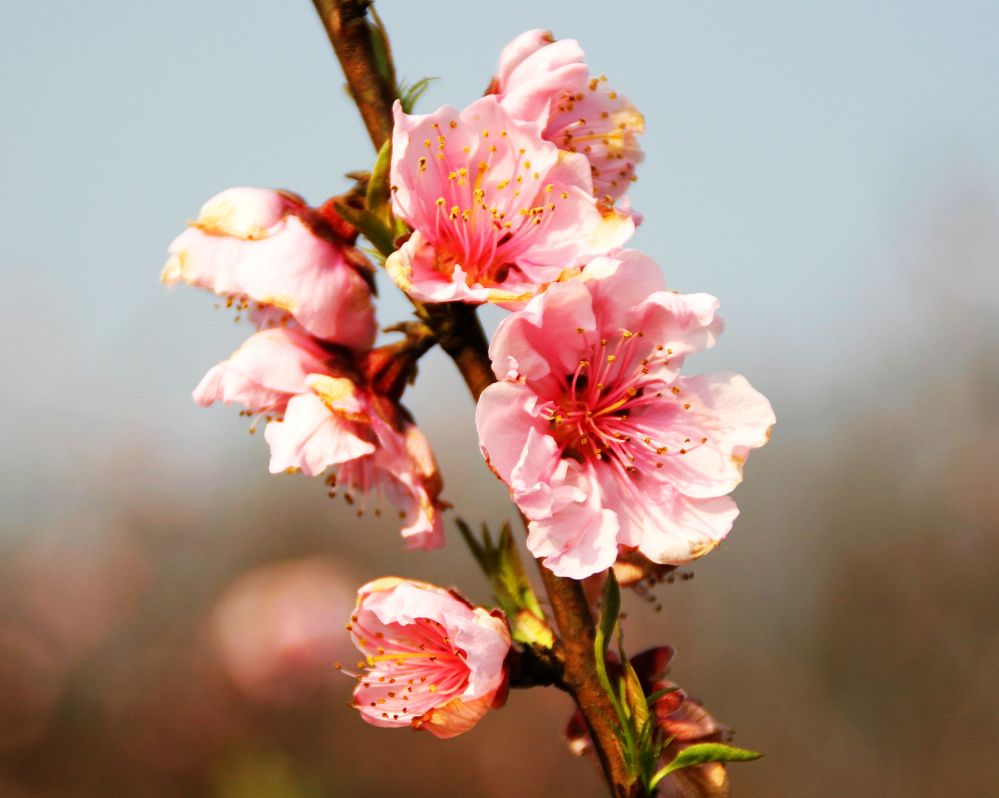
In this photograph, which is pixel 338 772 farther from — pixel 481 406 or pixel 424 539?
pixel 481 406

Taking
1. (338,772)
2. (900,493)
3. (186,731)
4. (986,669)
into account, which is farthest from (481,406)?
Answer: (900,493)

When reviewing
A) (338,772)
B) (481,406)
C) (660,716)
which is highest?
(481,406)

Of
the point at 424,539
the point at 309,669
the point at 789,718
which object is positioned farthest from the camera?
the point at 789,718

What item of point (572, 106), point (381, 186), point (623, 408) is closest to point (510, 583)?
point (623, 408)

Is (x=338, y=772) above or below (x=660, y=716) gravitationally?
below

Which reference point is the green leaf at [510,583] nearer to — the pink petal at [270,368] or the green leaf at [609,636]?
the green leaf at [609,636]

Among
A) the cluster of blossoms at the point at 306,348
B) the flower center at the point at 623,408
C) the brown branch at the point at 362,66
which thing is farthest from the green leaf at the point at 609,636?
the brown branch at the point at 362,66
